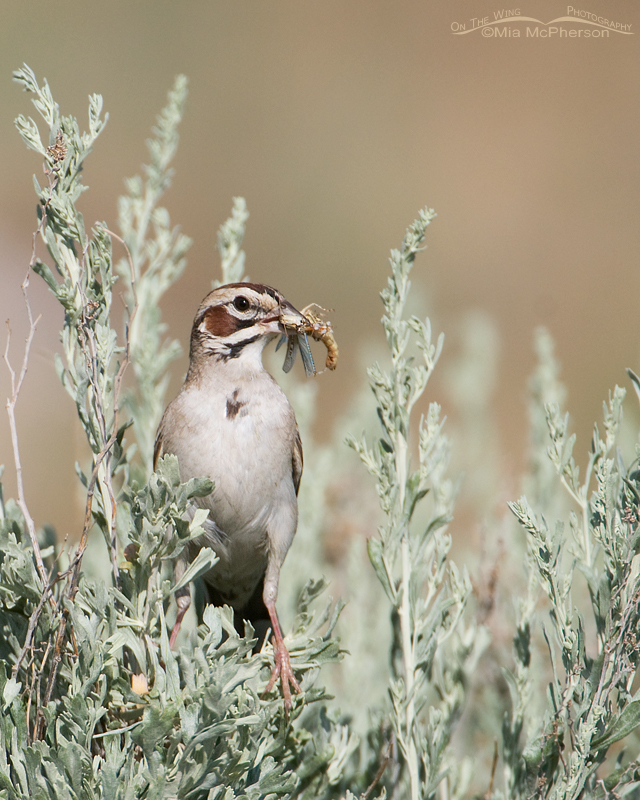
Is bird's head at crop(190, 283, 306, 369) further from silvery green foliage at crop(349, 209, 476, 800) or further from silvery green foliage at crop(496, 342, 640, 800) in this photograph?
silvery green foliage at crop(496, 342, 640, 800)

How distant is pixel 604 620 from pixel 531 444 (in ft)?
5.56

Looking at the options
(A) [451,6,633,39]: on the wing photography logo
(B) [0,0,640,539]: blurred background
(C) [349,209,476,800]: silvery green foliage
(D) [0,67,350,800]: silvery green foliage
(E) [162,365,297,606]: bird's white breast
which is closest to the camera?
(D) [0,67,350,800]: silvery green foliage

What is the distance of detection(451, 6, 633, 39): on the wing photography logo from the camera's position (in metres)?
7.50

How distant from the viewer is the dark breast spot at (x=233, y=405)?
288cm

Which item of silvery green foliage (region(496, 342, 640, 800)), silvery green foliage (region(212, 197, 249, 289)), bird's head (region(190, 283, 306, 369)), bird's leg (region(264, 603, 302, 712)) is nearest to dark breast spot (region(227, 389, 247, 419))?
bird's head (region(190, 283, 306, 369))

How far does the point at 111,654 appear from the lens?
196cm

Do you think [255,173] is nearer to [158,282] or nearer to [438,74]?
[438,74]

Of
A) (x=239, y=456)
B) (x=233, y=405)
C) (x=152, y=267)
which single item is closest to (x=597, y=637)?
(x=239, y=456)

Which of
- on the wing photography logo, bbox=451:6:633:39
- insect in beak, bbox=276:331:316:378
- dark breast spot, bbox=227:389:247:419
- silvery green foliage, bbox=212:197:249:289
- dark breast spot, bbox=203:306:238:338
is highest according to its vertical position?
on the wing photography logo, bbox=451:6:633:39

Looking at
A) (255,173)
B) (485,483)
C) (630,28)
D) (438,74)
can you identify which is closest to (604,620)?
(485,483)

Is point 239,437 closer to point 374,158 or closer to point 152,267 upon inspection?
point 152,267

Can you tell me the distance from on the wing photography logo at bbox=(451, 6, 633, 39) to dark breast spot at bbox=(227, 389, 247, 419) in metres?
5.52

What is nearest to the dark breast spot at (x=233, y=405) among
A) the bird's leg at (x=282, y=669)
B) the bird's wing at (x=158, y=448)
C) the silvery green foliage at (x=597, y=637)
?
the bird's wing at (x=158, y=448)

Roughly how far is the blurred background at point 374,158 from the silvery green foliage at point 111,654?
6.80m
